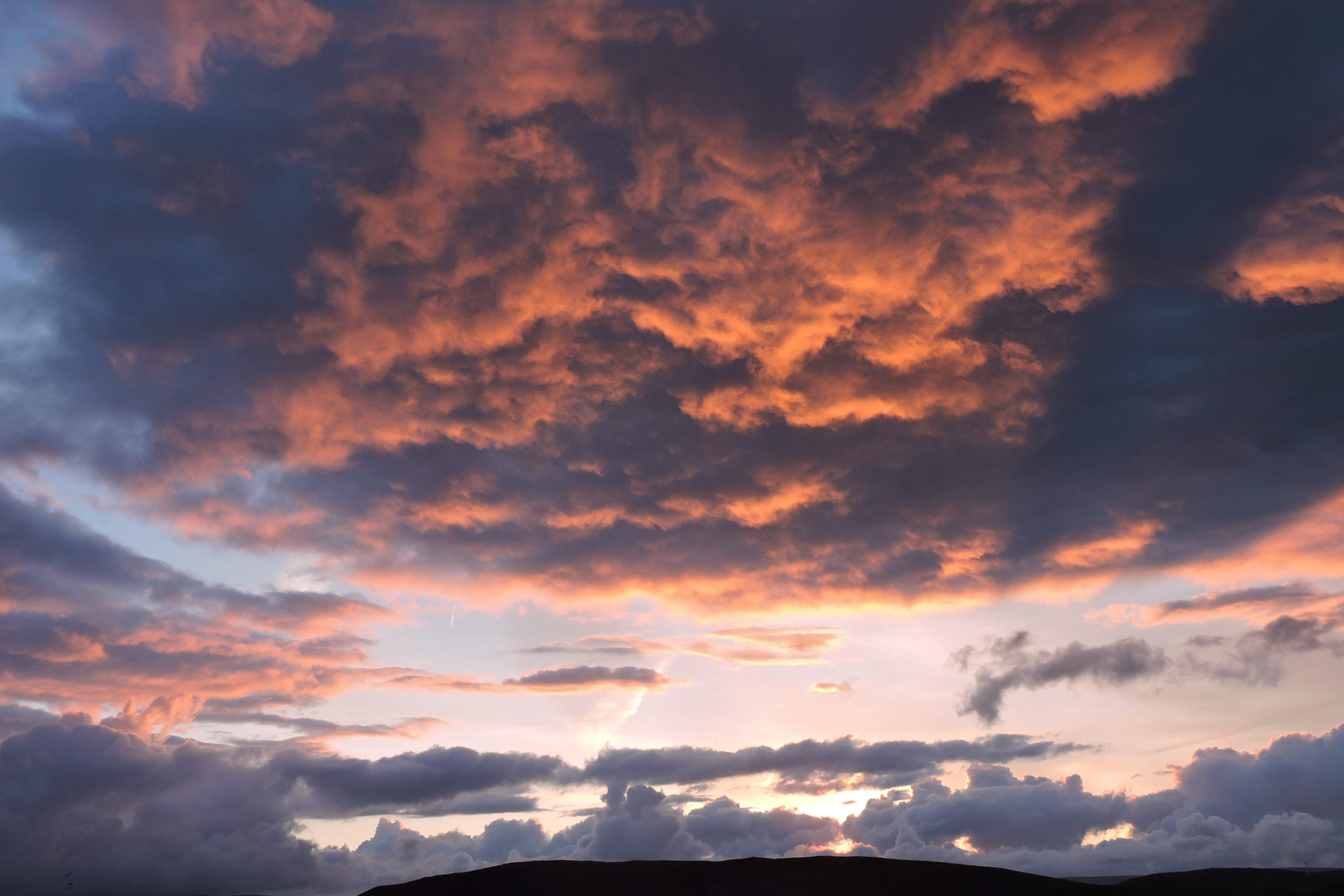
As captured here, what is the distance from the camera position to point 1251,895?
15600 cm

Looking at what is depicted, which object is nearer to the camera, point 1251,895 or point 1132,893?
point 1251,895

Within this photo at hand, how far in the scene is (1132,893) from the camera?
198000mm

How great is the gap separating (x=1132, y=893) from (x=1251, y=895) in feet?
153
